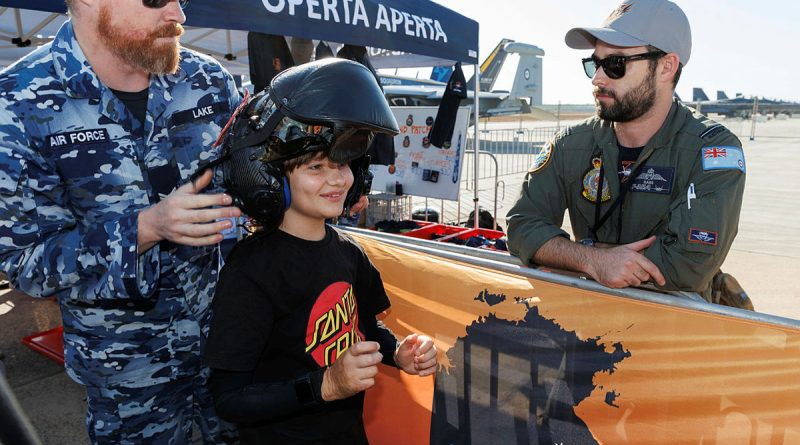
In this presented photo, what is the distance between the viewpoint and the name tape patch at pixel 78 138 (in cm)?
162

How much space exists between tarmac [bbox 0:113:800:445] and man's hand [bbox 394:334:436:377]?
9.55ft

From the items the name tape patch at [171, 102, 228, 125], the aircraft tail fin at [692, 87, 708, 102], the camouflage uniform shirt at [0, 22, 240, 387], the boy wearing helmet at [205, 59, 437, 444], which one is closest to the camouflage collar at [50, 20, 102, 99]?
the camouflage uniform shirt at [0, 22, 240, 387]

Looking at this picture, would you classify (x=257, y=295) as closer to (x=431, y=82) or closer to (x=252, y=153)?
(x=252, y=153)

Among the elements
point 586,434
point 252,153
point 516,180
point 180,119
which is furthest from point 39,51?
point 516,180

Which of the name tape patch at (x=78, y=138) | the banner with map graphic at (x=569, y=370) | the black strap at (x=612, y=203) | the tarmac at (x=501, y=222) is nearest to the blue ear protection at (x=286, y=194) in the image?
the name tape patch at (x=78, y=138)

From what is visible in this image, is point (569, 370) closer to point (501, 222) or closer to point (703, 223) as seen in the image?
point (703, 223)

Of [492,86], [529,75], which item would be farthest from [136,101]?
[529,75]

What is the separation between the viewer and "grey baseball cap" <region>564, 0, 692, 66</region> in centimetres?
233

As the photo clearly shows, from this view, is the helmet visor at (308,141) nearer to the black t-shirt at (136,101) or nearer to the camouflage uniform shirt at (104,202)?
the camouflage uniform shirt at (104,202)

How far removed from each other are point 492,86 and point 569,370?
4148 centimetres

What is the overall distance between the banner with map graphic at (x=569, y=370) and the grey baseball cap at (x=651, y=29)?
1.17 m

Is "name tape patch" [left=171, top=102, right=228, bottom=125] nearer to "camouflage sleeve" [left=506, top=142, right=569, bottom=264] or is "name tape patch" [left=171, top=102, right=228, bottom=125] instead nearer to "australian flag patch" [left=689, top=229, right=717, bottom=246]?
"camouflage sleeve" [left=506, top=142, right=569, bottom=264]

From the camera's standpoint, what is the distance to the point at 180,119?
6.11 ft

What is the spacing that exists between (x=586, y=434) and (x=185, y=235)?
5.09 feet
